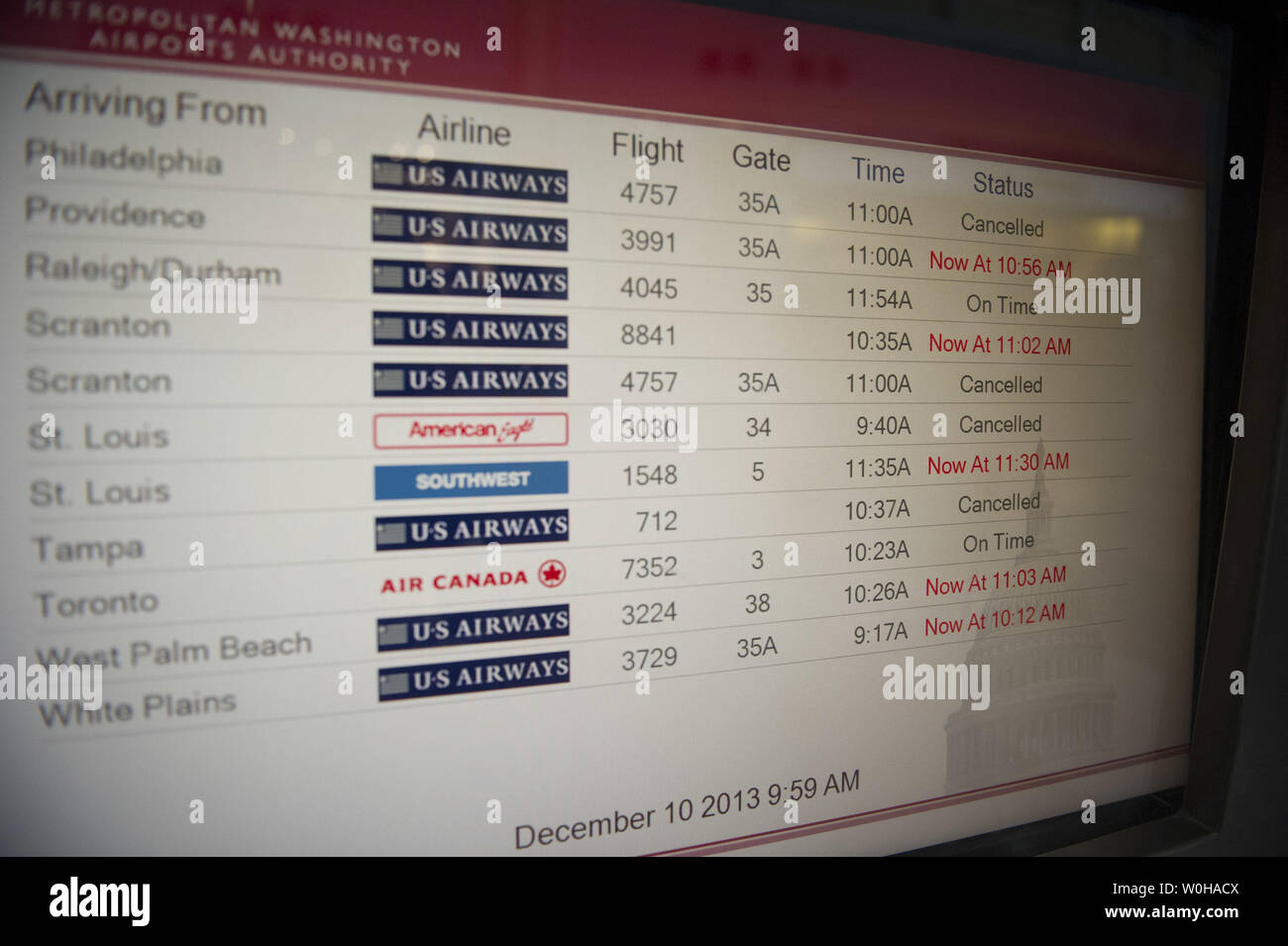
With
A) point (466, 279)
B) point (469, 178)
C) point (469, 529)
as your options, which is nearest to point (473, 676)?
point (469, 529)

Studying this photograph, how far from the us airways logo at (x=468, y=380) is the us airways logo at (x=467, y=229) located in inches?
5.4

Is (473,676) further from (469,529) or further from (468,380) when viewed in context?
(468,380)

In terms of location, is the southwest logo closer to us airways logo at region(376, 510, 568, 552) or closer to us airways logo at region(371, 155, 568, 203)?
us airways logo at region(376, 510, 568, 552)

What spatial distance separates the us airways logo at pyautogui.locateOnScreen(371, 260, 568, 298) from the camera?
70cm

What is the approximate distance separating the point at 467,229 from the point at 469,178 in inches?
2.2

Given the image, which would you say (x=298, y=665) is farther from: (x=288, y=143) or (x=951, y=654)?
(x=951, y=654)

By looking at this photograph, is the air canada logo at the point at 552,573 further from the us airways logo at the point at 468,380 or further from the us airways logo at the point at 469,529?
the us airways logo at the point at 468,380

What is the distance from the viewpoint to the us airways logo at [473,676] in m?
0.72

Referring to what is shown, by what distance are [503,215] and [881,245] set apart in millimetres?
505

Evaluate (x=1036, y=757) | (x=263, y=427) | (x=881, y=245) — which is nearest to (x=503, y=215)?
(x=263, y=427)

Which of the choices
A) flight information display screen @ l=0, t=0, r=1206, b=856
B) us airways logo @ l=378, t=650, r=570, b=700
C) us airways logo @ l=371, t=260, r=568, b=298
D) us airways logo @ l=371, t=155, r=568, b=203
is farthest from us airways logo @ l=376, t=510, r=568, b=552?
us airways logo @ l=371, t=155, r=568, b=203

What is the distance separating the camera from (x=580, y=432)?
0.76 m

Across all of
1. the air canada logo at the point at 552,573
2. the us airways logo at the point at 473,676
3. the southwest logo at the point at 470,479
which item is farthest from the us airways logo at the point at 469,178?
the us airways logo at the point at 473,676

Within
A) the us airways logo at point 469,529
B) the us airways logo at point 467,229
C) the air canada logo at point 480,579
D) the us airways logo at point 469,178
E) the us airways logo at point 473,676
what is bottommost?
the us airways logo at point 473,676
